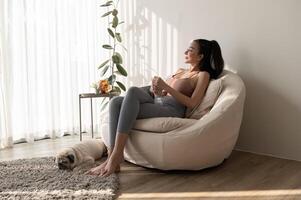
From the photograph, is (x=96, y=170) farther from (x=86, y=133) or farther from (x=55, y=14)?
(x=55, y=14)

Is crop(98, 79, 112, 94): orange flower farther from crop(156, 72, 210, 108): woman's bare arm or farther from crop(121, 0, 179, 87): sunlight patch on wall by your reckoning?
crop(156, 72, 210, 108): woman's bare arm

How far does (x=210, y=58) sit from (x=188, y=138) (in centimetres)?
82

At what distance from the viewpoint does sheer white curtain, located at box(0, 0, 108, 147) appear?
3768 mm

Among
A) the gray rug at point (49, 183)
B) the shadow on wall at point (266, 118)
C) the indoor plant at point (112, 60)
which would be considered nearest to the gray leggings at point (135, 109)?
the gray rug at point (49, 183)

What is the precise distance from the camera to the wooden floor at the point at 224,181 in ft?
8.20

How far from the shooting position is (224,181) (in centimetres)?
275

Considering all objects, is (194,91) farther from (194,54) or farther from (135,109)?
(135,109)

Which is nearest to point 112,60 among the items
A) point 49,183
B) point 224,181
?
point 49,183

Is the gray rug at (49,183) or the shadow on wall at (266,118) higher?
the shadow on wall at (266,118)

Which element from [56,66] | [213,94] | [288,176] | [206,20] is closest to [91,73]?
[56,66]

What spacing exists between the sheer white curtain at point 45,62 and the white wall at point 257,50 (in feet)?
2.92

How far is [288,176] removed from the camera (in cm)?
285

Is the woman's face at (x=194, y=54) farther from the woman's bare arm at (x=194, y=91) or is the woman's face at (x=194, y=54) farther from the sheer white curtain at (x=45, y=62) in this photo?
the sheer white curtain at (x=45, y=62)

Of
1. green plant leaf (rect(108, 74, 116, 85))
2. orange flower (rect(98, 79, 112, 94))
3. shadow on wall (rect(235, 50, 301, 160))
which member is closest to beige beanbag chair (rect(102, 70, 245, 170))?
shadow on wall (rect(235, 50, 301, 160))
